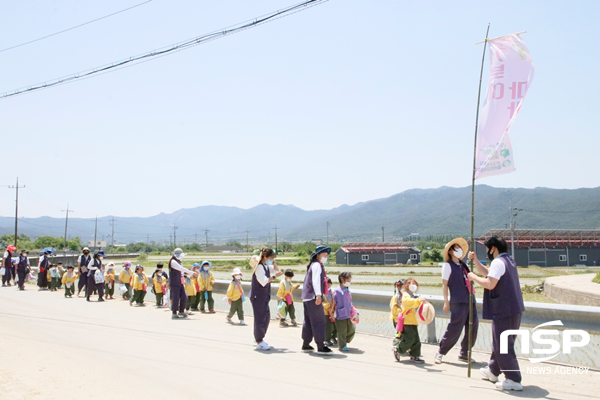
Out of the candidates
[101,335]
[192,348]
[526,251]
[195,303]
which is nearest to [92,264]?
[195,303]

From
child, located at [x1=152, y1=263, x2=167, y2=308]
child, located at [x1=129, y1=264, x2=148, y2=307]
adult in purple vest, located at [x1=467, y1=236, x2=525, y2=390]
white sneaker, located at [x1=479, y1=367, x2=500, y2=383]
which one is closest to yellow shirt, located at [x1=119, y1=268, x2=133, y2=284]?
child, located at [x1=129, y1=264, x2=148, y2=307]

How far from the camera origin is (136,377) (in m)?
6.04

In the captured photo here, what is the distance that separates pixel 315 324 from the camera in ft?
25.4

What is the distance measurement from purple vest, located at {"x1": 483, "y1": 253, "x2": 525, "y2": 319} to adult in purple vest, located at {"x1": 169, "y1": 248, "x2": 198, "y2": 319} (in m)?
7.99

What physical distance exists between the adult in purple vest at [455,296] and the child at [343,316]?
1574mm

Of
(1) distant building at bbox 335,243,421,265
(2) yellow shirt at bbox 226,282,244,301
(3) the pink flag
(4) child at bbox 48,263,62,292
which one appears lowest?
(1) distant building at bbox 335,243,421,265

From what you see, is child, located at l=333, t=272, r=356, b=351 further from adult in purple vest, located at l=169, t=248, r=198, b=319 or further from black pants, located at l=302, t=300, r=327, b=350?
adult in purple vest, located at l=169, t=248, r=198, b=319

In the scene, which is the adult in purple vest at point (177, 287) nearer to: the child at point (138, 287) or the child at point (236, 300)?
the child at point (236, 300)

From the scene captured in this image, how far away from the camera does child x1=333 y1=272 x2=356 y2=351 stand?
8016mm

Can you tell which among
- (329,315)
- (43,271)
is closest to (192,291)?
(329,315)

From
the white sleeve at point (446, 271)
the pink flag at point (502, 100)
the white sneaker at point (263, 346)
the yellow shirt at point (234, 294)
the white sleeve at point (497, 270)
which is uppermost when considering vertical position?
the pink flag at point (502, 100)

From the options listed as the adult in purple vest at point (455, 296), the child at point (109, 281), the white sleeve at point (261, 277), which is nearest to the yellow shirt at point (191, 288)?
the white sleeve at point (261, 277)

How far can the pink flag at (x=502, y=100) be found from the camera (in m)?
6.14

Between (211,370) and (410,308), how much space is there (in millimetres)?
2958
